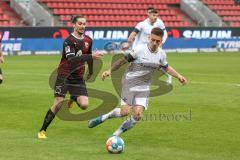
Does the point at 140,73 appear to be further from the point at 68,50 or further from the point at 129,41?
the point at 129,41

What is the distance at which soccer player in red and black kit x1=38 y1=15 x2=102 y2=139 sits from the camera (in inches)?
456

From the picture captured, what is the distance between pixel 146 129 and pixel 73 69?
6.57 feet

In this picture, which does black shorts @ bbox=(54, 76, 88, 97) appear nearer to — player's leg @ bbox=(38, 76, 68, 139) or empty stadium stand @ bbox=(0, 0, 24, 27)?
player's leg @ bbox=(38, 76, 68, 139)

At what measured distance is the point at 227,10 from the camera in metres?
54.3

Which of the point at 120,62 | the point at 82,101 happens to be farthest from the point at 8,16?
the point at 120,62

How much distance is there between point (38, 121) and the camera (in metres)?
13.6

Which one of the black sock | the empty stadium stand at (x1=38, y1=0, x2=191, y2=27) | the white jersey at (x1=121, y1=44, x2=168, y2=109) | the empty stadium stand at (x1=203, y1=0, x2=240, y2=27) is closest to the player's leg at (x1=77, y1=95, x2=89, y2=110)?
the black sock

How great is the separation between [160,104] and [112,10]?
32.9m

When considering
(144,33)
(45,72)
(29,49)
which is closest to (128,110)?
(144,33)

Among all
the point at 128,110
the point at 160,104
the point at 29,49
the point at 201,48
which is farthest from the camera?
the point at 201,48

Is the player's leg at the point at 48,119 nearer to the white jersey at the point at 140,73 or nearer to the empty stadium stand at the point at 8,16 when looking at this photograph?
the white jersey at the point at 140,73

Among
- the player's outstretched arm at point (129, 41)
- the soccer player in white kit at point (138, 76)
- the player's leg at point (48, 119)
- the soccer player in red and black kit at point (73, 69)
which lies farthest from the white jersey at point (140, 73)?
the player's outstretched arm at point (129, 41)

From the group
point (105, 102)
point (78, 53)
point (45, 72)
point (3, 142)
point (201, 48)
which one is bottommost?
point (201, 48)

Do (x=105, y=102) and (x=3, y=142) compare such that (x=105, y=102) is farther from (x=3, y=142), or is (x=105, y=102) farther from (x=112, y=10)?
(x=112, y=10)
